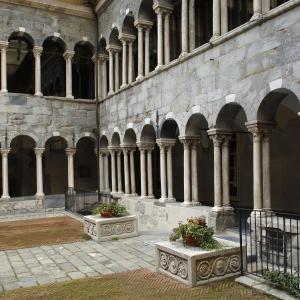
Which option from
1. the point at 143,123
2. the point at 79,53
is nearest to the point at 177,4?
the point at 143,123

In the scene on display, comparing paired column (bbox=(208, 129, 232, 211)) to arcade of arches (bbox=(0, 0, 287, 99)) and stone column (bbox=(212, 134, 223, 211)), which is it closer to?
stone column (bbox=(212, 134, 223, 211))

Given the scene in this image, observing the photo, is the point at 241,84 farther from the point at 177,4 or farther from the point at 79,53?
the point at 79,53

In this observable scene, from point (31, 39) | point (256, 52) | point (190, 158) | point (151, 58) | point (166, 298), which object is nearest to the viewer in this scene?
point (166, 298)

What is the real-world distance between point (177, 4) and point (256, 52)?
5.37m

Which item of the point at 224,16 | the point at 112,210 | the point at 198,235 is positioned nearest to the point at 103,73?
the point at 112,210

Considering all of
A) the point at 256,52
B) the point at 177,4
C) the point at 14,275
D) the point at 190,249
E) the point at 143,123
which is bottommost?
the point at 14,275

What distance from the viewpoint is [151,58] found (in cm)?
1530

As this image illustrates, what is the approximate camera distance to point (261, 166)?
8.37 m

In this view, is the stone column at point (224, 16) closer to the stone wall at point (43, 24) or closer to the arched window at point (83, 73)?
the stone wall at point (43, 24)

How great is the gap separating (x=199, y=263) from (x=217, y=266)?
1.20 ft

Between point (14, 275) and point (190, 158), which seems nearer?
point (14, 275)

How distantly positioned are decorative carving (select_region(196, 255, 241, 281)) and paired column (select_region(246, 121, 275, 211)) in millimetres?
1908

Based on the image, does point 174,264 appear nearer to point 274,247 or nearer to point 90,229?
point 274,247

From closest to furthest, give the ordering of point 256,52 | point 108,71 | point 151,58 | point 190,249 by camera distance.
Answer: point 190,249, point 256,52, point 151,58, point 108,71
